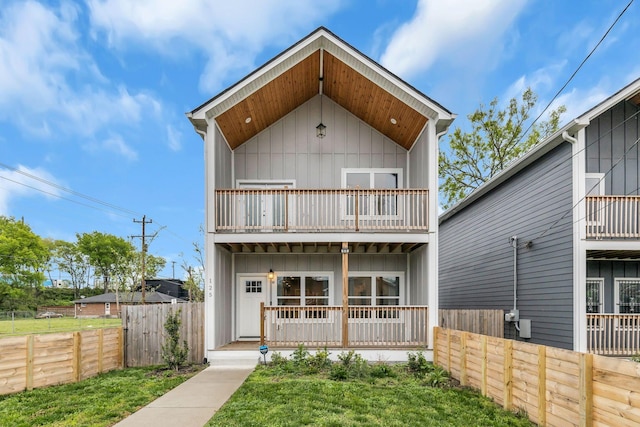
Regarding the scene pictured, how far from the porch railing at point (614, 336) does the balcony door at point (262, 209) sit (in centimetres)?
764

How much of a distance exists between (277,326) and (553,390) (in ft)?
19.5

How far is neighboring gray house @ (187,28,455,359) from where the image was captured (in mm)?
9000

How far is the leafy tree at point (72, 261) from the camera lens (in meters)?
55.7

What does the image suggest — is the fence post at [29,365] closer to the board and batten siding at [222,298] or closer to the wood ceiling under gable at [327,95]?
the board and batten siding at [222,298]

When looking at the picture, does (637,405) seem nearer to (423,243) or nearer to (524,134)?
(423,243)

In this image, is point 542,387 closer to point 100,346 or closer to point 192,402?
point 192,402

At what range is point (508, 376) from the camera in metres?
5.60

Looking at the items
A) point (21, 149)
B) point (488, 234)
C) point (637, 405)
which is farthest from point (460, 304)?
point (21, 149)

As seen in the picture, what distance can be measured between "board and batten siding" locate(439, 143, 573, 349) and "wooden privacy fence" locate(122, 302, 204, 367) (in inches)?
343

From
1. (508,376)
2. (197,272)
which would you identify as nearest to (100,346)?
(508,376)

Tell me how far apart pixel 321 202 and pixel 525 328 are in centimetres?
666

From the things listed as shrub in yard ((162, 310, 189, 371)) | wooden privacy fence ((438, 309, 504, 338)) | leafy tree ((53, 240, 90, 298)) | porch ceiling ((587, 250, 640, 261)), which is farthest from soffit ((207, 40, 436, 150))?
leafy tree ((53, 240, 90, 298))

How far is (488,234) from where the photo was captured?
42.8 ft

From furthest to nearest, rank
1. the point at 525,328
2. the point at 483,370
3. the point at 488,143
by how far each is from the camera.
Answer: the point at 488,143, the point at 525,328, the point at 483,370
